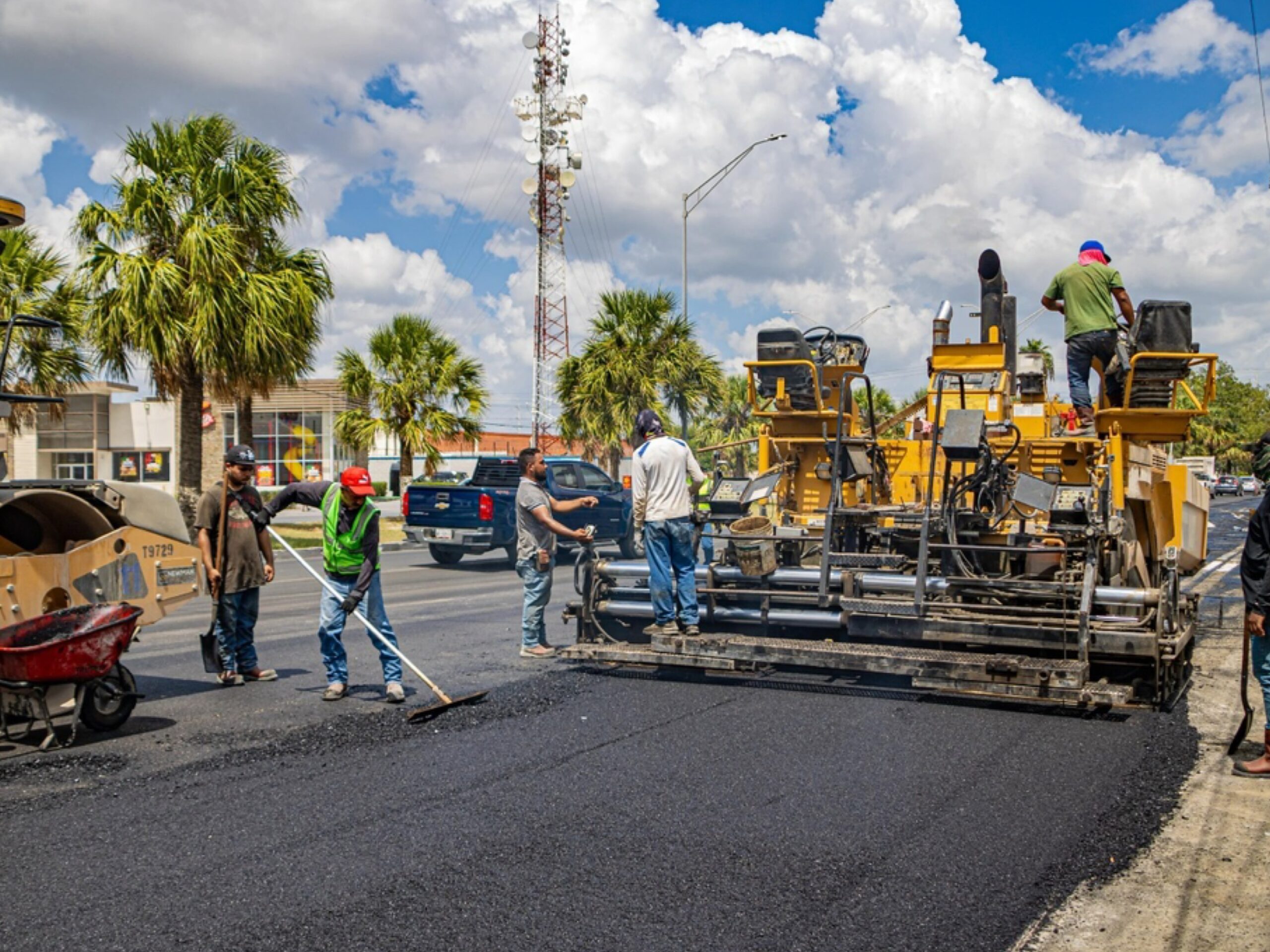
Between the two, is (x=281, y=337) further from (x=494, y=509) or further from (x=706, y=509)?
(x=706, y=509)

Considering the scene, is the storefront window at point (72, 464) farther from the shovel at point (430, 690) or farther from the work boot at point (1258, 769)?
the work boot at point (1258, 769)

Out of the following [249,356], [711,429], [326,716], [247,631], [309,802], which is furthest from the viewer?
[711,429]

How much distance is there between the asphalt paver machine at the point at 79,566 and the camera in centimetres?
658

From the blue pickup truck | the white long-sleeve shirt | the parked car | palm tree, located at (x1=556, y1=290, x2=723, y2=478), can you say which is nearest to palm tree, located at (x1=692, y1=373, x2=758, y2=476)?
palm tree, located at (x1=556, y1=290, x2=723, y2=478)

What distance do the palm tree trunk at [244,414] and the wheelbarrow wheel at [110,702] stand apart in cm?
1606

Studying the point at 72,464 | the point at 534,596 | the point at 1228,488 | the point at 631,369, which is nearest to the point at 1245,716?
the point at 534,596

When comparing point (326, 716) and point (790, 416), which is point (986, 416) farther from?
point (326, 716)

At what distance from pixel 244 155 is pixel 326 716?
17.5 meters

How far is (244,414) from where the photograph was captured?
901 inches

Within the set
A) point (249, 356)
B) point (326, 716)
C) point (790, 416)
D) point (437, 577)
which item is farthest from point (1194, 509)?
point (249, 356)

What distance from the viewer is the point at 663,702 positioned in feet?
25.1

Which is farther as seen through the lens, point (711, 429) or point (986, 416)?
point (711, 429)

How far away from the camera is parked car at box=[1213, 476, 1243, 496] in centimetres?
7400

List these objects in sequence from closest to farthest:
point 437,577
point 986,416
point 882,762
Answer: point 882,762, point 986,416, point 437,577
